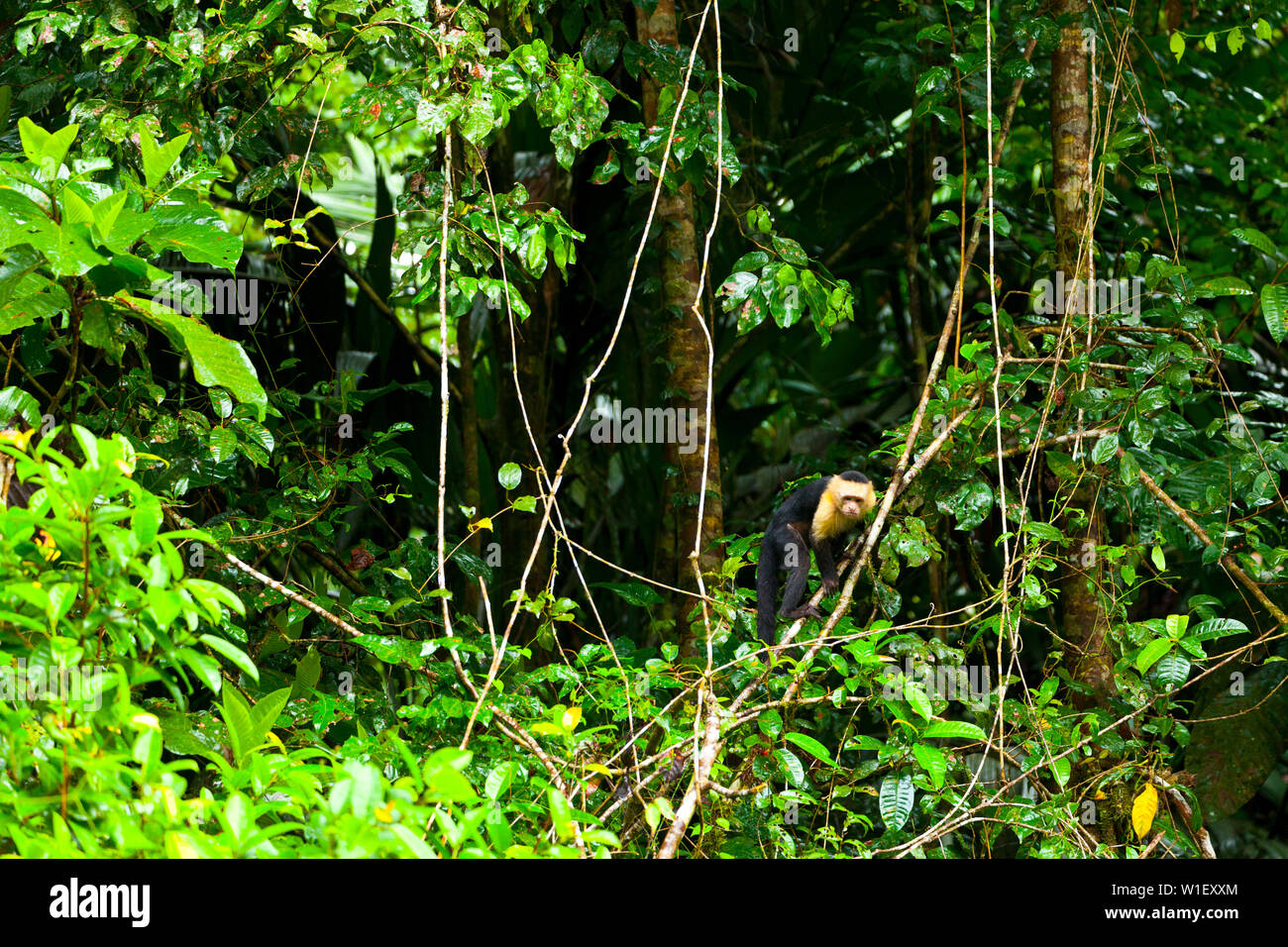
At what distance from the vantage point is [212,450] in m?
3.20

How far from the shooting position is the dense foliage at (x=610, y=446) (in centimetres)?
203

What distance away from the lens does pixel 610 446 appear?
5617 millimetres

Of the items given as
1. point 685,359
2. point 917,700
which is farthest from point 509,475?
point 685,359

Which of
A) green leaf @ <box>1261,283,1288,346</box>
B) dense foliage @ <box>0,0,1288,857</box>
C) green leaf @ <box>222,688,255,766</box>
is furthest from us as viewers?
green leaf @ <box>1261,283,1288,346</box>

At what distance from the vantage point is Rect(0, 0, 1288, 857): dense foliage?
2.03 m

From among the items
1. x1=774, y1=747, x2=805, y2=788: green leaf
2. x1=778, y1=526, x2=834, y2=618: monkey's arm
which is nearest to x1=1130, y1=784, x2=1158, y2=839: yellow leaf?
x1=774, y1=747, x2=805, y2=788: green leaf

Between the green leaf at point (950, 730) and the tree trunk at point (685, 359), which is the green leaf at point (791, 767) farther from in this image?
the tree trunk at point (685, 359)

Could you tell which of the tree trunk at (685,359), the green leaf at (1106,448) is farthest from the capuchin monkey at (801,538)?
the green leaf at (1106,448)

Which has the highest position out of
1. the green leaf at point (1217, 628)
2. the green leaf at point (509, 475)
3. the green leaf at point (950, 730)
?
the green leaf at point (509, 475)

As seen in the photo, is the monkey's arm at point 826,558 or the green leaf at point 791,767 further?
the monkey's arm at point 826,558

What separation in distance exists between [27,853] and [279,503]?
7.45 ft

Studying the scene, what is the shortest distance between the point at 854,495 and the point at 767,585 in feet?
2.24

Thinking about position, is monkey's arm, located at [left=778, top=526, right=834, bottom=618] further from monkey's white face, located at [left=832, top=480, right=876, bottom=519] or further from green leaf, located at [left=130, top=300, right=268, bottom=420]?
green leaf, located at [left=130, top=300, right=268, bottom=420]
